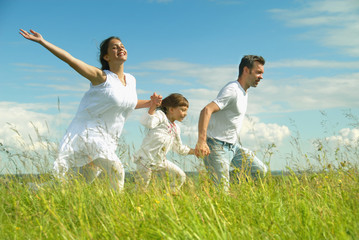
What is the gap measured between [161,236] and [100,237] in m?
0.50

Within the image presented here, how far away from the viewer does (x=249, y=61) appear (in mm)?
5750

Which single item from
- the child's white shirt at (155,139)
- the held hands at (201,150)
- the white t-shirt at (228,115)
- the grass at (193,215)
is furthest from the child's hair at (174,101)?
the grass at (193,215)

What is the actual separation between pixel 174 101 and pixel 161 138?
687 mm

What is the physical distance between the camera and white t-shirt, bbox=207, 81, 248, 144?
207 inches

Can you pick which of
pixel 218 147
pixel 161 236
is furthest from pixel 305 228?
pixel 218 147

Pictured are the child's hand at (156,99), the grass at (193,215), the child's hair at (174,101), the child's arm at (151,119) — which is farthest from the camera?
the child's hair at (174,101)

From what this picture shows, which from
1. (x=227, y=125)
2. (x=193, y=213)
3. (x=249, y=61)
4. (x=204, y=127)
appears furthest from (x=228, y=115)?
(x=193, y=213)

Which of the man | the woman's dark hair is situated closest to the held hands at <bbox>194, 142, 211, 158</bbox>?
the man

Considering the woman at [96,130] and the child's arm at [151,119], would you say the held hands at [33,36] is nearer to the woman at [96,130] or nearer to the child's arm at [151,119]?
the woman at [96,130]

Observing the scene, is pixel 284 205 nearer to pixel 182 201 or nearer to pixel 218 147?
pixel 182 201

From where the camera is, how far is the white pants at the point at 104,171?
171 inches

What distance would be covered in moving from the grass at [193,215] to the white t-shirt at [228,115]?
112 cm

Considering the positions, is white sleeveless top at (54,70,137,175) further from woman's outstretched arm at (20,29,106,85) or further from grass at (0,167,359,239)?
grass at (0,167,359,239)

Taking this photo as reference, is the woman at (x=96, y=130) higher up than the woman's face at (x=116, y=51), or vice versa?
the woman's face at (x=116, y=51)
